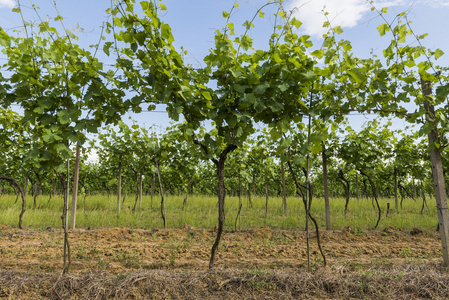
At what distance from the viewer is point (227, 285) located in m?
3.33

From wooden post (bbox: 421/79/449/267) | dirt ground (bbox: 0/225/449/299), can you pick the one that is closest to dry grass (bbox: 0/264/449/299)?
dirt ground (bbox: 0/225/449/299)

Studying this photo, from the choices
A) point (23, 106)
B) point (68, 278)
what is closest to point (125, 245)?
point (68, 278)

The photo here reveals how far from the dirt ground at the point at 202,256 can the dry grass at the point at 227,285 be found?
1 cm

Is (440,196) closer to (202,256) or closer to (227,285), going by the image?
(227,285)

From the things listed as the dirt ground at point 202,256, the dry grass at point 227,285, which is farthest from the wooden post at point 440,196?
the dry grass at point 227,285

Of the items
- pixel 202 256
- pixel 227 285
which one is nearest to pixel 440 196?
pixel 227 285

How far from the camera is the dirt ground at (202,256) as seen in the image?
3.33 m

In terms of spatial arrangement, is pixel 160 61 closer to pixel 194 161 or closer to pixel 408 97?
pixel 408 97

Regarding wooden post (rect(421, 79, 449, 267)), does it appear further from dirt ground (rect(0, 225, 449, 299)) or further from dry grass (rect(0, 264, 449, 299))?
dry grass (rect(0, 264, 449, 299))

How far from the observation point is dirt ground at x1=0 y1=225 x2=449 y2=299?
333 centimetres

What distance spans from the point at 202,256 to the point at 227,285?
1730mm

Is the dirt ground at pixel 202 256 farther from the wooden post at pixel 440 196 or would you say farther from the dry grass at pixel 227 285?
the wooden post at pixel 440 196

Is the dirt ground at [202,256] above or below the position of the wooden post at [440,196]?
below

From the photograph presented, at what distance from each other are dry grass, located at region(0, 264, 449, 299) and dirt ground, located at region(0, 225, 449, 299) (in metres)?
0.01
